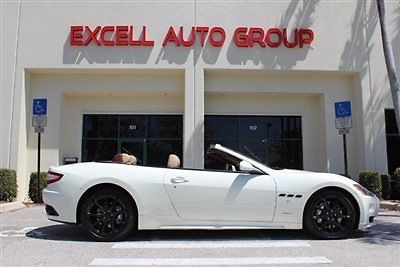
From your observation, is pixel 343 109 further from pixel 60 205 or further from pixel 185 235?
pixel 60 205

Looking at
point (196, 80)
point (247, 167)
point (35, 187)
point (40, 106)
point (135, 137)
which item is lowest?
point (35, 187)

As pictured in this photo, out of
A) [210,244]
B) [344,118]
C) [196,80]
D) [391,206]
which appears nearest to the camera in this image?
[210,244]

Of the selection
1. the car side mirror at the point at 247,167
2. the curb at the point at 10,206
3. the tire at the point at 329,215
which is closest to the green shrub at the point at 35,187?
the curb at the point at 10,206

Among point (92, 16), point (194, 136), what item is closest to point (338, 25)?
point (194, 136)

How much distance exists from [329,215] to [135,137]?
32.9 feet

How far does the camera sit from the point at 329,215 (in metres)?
5.87

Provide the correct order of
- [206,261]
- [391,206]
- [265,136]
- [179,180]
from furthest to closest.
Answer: [265,136], [391,206], [179,180], [206,261]

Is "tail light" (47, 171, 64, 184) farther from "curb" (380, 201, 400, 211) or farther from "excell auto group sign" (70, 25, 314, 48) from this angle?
"curb" (380, 201, 400, 211)

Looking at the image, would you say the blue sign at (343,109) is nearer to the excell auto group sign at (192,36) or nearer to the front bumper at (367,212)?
the excell auto group sign at (192,36)

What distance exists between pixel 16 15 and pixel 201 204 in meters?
11.4

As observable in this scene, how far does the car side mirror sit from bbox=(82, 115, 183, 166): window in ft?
29.6

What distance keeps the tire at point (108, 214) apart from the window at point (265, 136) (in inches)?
371

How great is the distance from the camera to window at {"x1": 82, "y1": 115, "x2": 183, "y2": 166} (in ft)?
48.5

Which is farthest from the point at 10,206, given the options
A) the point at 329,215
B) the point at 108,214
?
the point at 329,215
